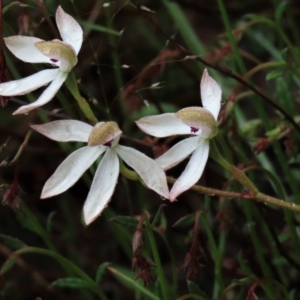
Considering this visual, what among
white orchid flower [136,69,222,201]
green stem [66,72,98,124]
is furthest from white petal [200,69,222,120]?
green stem [66,72,98,124]

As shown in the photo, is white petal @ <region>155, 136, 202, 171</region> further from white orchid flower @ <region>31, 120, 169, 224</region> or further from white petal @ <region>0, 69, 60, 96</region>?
white petal @ <region>0, 69, 60, 96</region>

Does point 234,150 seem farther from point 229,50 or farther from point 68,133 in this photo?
point 68,133

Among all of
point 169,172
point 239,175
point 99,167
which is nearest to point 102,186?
point 99,167

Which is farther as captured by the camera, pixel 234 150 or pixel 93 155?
pixel 234 150

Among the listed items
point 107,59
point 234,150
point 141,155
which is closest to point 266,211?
point 234,150

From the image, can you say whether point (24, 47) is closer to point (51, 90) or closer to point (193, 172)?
point (51, 90)

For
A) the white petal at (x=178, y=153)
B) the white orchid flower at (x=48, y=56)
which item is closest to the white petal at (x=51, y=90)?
the white orchid flower at (x=48, y=56)
